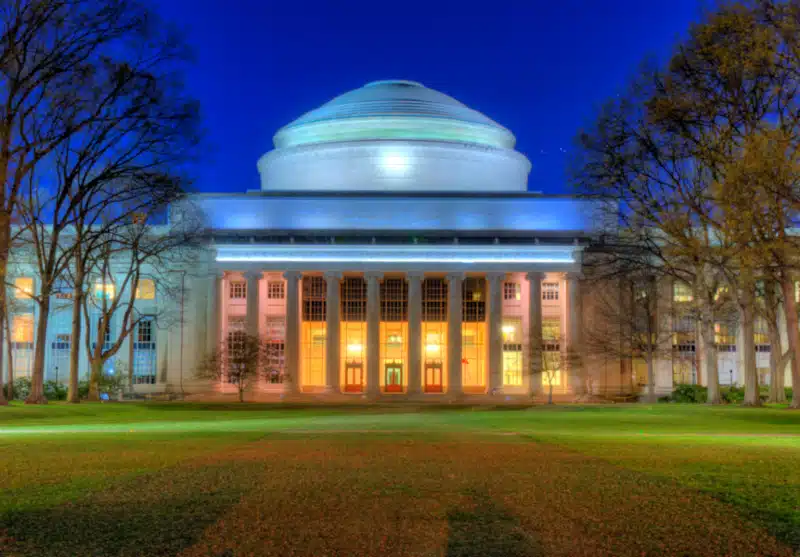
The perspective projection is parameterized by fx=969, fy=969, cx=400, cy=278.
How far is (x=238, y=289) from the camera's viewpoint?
250 feet

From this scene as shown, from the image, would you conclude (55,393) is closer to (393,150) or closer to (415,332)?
(415,332)

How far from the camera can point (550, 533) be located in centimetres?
955

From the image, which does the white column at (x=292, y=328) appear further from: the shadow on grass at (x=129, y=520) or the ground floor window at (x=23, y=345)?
the shadow on grass at (x=129, y=520)

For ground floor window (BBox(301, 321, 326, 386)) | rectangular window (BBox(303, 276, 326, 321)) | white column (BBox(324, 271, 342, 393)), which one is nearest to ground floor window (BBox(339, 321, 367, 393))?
ground floor window (BBox(301, 321, 326, 386))

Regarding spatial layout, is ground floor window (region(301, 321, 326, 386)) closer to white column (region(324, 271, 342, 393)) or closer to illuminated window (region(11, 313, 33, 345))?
white column (region(324, 271, 342, 393))

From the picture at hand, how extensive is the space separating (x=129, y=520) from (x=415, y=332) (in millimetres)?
61514

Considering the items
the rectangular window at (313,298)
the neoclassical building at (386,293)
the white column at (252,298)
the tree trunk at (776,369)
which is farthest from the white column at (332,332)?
the tree trunk at (776,369)

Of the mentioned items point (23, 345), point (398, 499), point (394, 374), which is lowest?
point (398, 499)

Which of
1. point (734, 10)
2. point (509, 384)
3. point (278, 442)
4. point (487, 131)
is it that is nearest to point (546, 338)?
point (509, 384)

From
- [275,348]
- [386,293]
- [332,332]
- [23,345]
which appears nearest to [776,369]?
[332,332]

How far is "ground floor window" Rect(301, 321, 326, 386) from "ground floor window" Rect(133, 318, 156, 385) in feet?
38.4

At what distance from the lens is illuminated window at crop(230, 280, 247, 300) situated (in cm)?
7581

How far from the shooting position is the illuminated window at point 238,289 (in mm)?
75812

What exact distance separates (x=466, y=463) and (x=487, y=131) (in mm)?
72112
